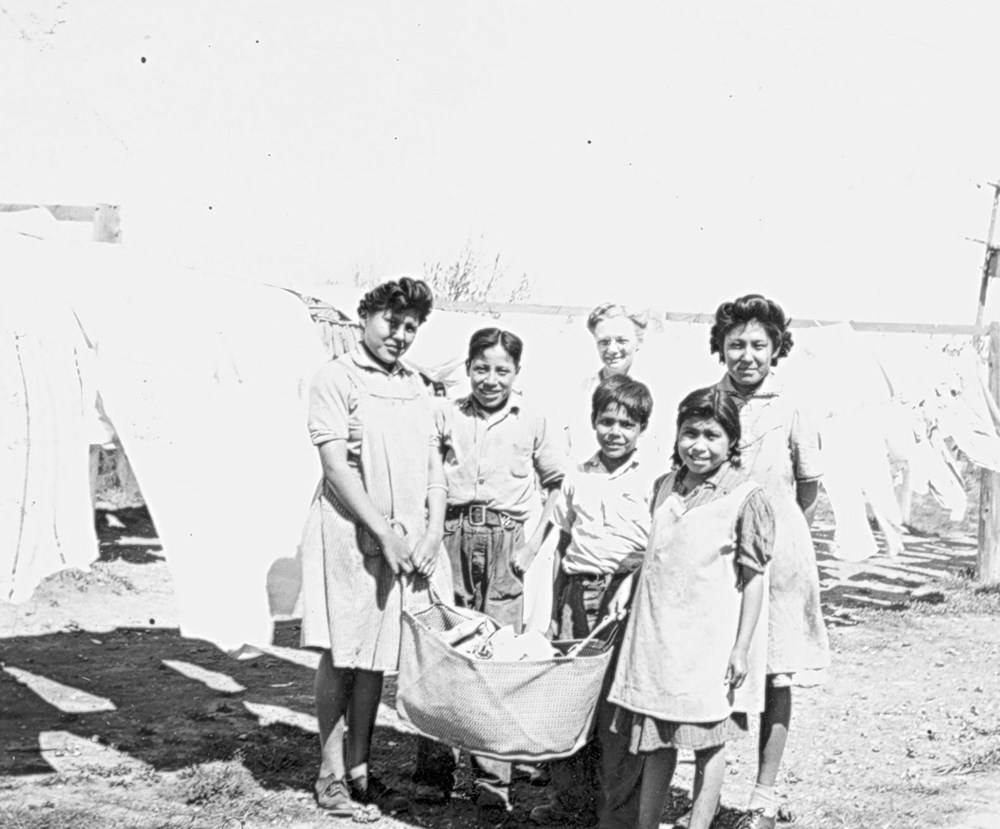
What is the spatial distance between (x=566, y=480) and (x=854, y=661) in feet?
13.4

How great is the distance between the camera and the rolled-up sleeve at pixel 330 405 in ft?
15.0

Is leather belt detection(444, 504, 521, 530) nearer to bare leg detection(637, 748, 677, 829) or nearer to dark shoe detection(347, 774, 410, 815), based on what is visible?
dark shoe detection(347, 774, 410, 815)

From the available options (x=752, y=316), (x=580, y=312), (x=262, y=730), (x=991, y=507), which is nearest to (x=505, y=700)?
(x=752, y=316)

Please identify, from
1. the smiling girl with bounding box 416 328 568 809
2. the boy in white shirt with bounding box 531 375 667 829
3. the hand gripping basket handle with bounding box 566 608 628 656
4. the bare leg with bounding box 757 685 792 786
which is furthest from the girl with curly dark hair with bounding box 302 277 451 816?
the bare leg with bounding box 757 685 792 786

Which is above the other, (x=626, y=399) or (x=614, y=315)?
(x=614, y=315)

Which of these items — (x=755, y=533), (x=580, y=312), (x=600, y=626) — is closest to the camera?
(x=755, y=533)

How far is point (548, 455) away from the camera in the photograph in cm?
513

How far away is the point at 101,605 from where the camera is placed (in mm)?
8938

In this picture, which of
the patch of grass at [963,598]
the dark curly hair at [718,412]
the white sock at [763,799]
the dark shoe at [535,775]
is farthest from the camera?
the patch of grass at [963,598]

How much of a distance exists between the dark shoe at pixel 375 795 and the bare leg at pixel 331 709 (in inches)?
3.1

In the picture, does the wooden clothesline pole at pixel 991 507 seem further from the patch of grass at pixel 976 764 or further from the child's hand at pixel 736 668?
the child's hand at pixel 736 668

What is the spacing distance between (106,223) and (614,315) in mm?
3371

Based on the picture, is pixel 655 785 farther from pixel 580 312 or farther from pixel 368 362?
pixel 580 312

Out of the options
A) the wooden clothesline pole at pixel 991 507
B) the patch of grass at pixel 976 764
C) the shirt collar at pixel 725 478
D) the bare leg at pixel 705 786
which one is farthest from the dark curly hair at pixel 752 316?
the wooden clothesline pole at pixel 991 507
